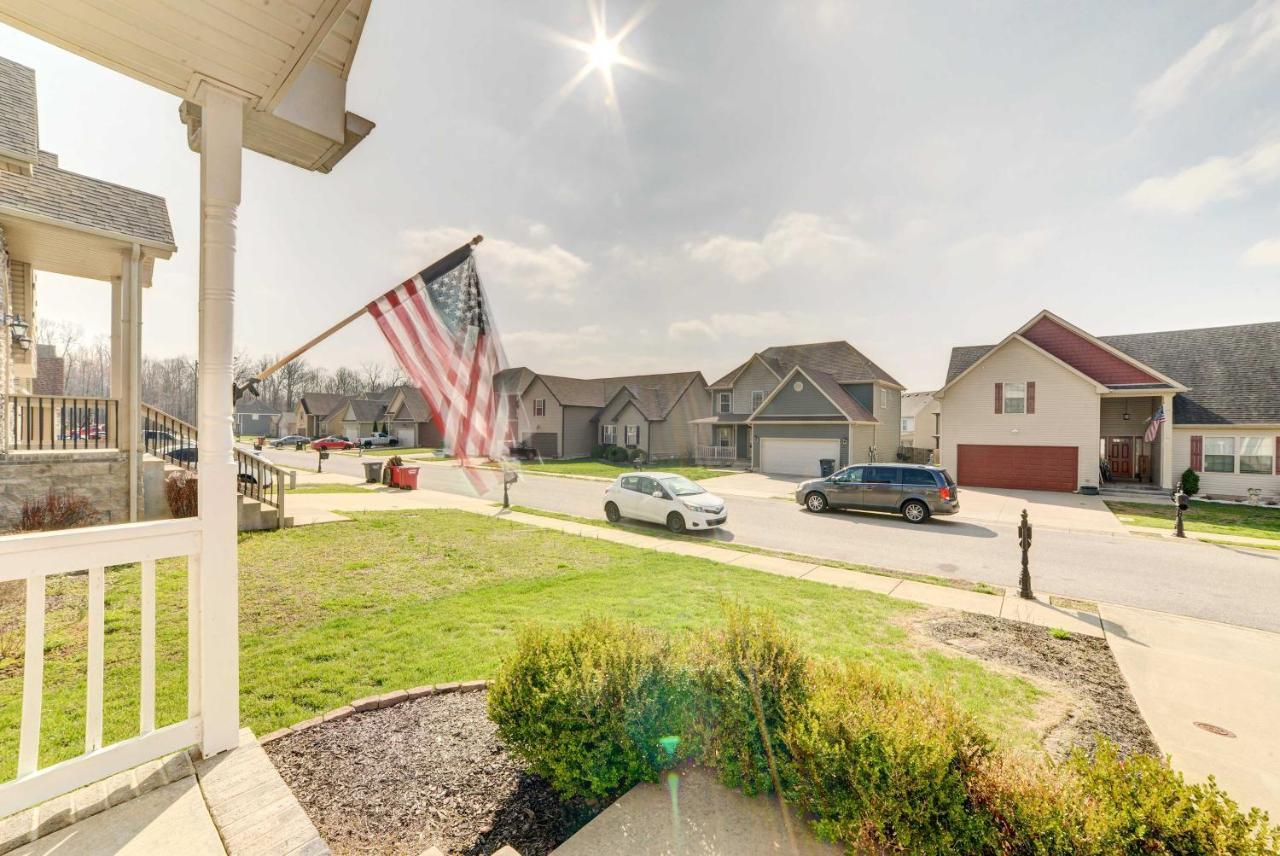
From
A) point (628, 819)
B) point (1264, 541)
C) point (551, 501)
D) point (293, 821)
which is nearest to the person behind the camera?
point (293, 821)

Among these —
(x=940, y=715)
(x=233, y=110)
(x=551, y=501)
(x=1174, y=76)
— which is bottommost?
(x=551, y=501)

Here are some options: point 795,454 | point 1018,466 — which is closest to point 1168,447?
point 1018,466

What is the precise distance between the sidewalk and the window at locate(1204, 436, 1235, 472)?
19534 millimetres

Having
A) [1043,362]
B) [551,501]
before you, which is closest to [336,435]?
[551,501]

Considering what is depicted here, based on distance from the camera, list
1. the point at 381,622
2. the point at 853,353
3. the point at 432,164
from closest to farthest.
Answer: the point at 381,622 < the point at 432,164 < the point at 853,353

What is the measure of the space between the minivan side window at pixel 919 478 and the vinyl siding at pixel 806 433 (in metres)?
12.3

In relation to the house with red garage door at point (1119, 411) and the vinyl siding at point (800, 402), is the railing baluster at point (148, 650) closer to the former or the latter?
the house with red garage door at point (1119, 411)

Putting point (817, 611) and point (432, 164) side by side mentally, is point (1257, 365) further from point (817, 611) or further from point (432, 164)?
point (432, 164)

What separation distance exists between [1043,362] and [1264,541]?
10924 millimetres

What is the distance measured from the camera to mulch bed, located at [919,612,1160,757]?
3.92 meters

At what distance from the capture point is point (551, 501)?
18.2m

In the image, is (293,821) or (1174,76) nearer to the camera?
(293,821)

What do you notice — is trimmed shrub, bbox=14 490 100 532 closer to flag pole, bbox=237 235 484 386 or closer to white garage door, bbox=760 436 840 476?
flag pole, bbox=237 235 484 386

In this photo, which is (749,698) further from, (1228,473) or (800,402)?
(1228,473)
